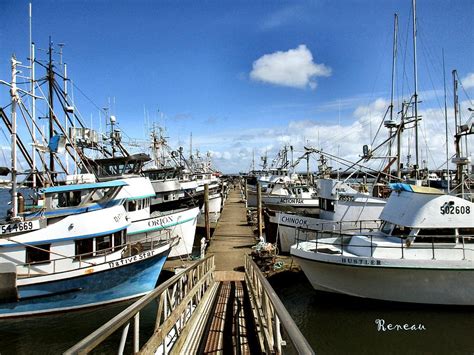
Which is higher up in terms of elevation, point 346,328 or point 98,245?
point 98,245

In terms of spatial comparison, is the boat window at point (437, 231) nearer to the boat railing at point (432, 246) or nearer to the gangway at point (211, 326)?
the boat railing at point (432, 246)

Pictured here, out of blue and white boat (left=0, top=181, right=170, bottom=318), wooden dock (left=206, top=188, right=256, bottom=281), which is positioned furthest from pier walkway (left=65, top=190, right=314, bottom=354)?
blue and white boat (left=0, top=181, right=170, bottom=318)

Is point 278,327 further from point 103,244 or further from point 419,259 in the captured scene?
point 103,244

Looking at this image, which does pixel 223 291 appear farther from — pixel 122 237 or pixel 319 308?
pixel 122 237

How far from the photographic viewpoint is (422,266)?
10430mm

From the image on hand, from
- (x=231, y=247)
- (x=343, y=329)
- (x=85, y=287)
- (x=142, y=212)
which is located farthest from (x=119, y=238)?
(x=343, y=329)

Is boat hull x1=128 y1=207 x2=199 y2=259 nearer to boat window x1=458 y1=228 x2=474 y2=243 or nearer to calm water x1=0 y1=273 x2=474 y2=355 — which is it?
calm water x1=0 y1=273 x2=474 y2=355

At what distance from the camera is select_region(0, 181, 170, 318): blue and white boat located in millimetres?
11016

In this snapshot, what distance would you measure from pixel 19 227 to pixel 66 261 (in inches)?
75.1

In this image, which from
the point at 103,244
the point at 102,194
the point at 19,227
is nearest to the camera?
the point at 19,227

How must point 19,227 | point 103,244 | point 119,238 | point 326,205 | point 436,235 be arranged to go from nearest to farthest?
point 436,235
point 19,227
point 103,244
point 119,238
point 326,205

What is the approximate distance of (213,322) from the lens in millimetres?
6938

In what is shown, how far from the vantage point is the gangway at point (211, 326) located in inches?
102
